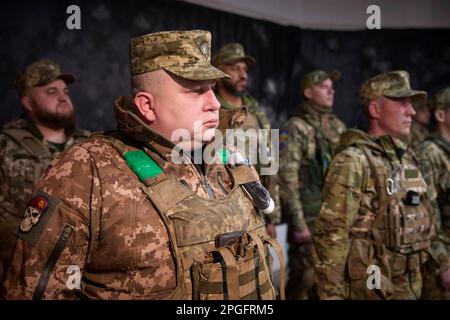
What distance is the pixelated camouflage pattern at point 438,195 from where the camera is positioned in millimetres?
3598

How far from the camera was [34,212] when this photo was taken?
1649 millimetres

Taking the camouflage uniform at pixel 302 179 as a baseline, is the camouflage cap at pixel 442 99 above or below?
above

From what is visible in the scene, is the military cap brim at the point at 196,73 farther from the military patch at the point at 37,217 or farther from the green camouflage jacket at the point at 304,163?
the green camouflage jacket at the point at 304,163

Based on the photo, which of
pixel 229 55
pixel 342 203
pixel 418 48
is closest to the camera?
pixel 342 203

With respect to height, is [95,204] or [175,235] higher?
[95,204]

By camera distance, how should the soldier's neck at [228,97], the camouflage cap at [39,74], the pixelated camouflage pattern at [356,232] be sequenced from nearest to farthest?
1. the pixelated camouflage pattern at [356,232]
2. the camouflage cap at [39,74]
3. the soldier's neck at [228,97]

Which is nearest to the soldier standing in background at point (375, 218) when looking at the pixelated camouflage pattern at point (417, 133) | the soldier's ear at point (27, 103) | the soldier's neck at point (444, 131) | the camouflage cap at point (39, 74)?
the soldier's neck at point (444, 131)

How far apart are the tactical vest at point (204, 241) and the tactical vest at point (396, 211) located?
1.47 metres

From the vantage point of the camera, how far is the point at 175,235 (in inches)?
66.2

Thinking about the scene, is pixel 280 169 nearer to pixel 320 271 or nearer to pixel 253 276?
pixel 320 271

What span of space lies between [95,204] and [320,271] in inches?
72.6

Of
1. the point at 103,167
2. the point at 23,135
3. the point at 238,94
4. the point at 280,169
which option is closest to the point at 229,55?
the point at 238,94

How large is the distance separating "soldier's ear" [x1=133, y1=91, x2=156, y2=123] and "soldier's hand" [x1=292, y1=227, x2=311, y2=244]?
338 centimetres

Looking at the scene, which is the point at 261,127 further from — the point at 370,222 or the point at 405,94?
the point at 370,222
